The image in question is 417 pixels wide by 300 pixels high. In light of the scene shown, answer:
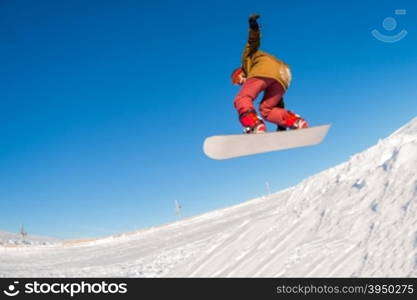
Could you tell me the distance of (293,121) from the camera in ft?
24.9

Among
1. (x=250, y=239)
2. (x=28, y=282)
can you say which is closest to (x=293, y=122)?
(x=250, y=239)

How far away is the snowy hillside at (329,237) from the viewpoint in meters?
6.83

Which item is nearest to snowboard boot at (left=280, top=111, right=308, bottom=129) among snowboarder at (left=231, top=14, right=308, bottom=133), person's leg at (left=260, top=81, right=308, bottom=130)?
person's leg at (left=260, top=81, right=308, bottom=130)

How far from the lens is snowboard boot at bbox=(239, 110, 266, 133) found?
6793 mm

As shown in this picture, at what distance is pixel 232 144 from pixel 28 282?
415 cm

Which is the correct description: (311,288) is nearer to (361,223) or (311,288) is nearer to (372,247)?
(372,247)

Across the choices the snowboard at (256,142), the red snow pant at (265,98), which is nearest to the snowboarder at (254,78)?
the red snow pant at (265,98)

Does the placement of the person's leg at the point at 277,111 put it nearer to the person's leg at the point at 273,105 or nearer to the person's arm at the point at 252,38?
the person's leg at the point at 273,105
